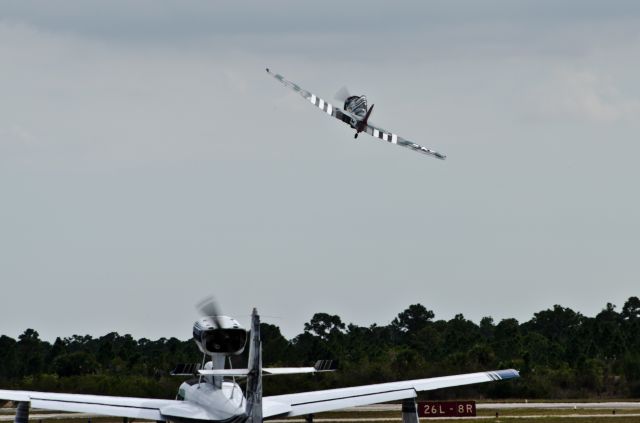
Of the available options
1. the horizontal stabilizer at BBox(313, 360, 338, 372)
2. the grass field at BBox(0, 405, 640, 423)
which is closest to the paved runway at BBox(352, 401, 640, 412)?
the grass field at BBox(0, 405, 640, 423)

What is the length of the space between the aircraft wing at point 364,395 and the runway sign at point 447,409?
50.4 ft

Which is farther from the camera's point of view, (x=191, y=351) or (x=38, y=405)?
(x=191, y=351)

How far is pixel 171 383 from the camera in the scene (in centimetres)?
9994

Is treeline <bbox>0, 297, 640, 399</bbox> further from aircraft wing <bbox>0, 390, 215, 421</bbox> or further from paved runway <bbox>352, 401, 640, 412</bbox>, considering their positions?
aircraft wing <bbox>0, 390, 215, 421</bbox>

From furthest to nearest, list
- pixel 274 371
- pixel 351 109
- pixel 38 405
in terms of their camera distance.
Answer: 1. pixel 351 109
2. pixel 38 405
3. pixel 274 371

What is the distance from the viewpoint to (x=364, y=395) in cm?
6109

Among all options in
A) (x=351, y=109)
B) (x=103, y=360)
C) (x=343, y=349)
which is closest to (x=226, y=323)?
(x=351, y=109)

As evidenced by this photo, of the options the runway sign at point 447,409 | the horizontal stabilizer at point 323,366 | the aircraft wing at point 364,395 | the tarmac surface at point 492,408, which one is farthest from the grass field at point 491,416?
the horizontal stabilizer at point 323,366

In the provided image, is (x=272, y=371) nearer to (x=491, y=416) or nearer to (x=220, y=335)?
(x=220, y=335)

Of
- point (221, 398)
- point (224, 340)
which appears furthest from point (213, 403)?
point (224, 340)

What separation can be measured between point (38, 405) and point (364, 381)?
49.8 meters

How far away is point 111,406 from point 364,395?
459 inches

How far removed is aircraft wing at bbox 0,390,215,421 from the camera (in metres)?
60.2

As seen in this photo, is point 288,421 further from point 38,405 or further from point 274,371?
point 274,371
